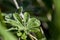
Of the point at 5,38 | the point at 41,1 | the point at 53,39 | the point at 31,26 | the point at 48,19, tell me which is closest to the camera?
the point at 31,26

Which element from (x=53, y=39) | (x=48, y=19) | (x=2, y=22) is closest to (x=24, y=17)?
(x=2, y=22)

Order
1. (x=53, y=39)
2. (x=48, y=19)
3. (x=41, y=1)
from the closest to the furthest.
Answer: (x=53, y=39) → (x=48, y=19) → (x=41, y=1)

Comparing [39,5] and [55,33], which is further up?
[39,5]

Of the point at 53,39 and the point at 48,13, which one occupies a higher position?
the point at 48,13

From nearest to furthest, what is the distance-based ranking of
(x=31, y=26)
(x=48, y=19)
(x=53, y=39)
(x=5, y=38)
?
(x=31, y=26)
(x=5, y=38)
(x=53, y=39)
(x=48, y=19)

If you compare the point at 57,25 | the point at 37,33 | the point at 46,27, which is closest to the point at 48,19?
→ the point at 46,27

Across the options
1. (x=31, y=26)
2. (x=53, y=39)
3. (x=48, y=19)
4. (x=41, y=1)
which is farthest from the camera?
(x=41, y=1)

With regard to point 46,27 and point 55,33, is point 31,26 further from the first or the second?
point 46,27

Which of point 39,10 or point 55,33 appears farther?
point 39,10

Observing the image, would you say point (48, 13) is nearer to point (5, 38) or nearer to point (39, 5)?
point (39, 5)
